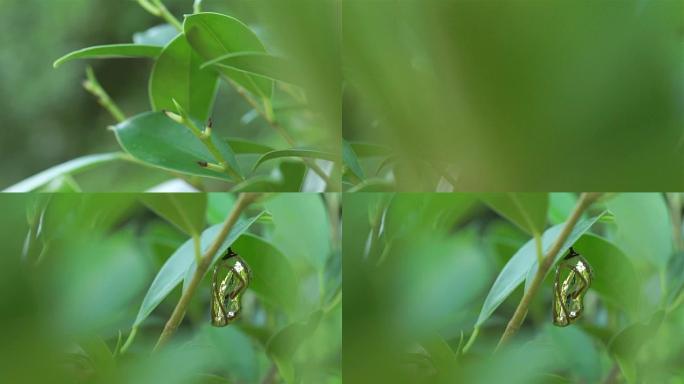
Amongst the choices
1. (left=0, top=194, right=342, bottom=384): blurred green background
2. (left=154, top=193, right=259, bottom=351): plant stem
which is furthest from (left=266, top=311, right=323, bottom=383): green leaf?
(left=154, top=193, right=259, bottom=351): plant stem

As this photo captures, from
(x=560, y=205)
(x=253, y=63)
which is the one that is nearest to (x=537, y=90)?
(x=560, y=205)

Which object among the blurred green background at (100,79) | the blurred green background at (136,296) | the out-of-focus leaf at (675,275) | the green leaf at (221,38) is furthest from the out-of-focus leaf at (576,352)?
the green leaf at (221,38)

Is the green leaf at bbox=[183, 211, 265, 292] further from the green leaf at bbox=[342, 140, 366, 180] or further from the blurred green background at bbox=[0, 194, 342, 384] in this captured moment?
the green leaf at bbox=[342, 140, 366, 180]

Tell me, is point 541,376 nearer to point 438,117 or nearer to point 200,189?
point 438,117

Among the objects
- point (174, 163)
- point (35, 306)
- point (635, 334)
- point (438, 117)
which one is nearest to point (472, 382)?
point (635, 334)

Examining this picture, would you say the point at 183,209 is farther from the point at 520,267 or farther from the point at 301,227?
the point at 520,267

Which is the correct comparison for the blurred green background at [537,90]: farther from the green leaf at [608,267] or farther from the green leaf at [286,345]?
the green leaf at [286,345]
